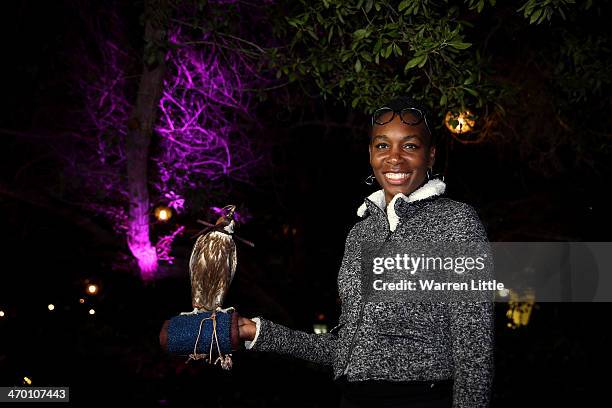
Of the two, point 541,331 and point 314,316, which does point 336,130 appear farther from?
point 541,331

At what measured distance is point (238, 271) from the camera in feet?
27.4

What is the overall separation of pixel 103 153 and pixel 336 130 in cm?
410

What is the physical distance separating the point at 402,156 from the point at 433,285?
467 mm

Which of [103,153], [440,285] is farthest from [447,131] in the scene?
[440,285]

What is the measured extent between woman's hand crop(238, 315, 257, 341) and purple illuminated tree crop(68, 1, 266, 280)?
15.8 feet

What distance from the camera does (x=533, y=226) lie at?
973cm

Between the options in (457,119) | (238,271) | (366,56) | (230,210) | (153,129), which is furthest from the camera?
(238,271)

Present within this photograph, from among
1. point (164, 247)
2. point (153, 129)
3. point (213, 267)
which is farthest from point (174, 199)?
point (213, 267)

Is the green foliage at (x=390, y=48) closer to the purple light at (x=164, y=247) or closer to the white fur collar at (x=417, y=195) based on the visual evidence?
the white fur collar at (x=417, y=195)

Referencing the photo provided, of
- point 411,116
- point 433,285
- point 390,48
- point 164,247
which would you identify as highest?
point 390,48

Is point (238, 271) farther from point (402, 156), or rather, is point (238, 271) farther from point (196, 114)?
point (402, 156)

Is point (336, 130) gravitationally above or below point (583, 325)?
above

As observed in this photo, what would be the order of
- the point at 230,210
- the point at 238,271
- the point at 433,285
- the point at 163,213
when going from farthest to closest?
1. the point at 238,271
2. the point at 163,213
3. the point at 230,210
4. the point at 433,285

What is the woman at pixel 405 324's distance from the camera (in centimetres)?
191
